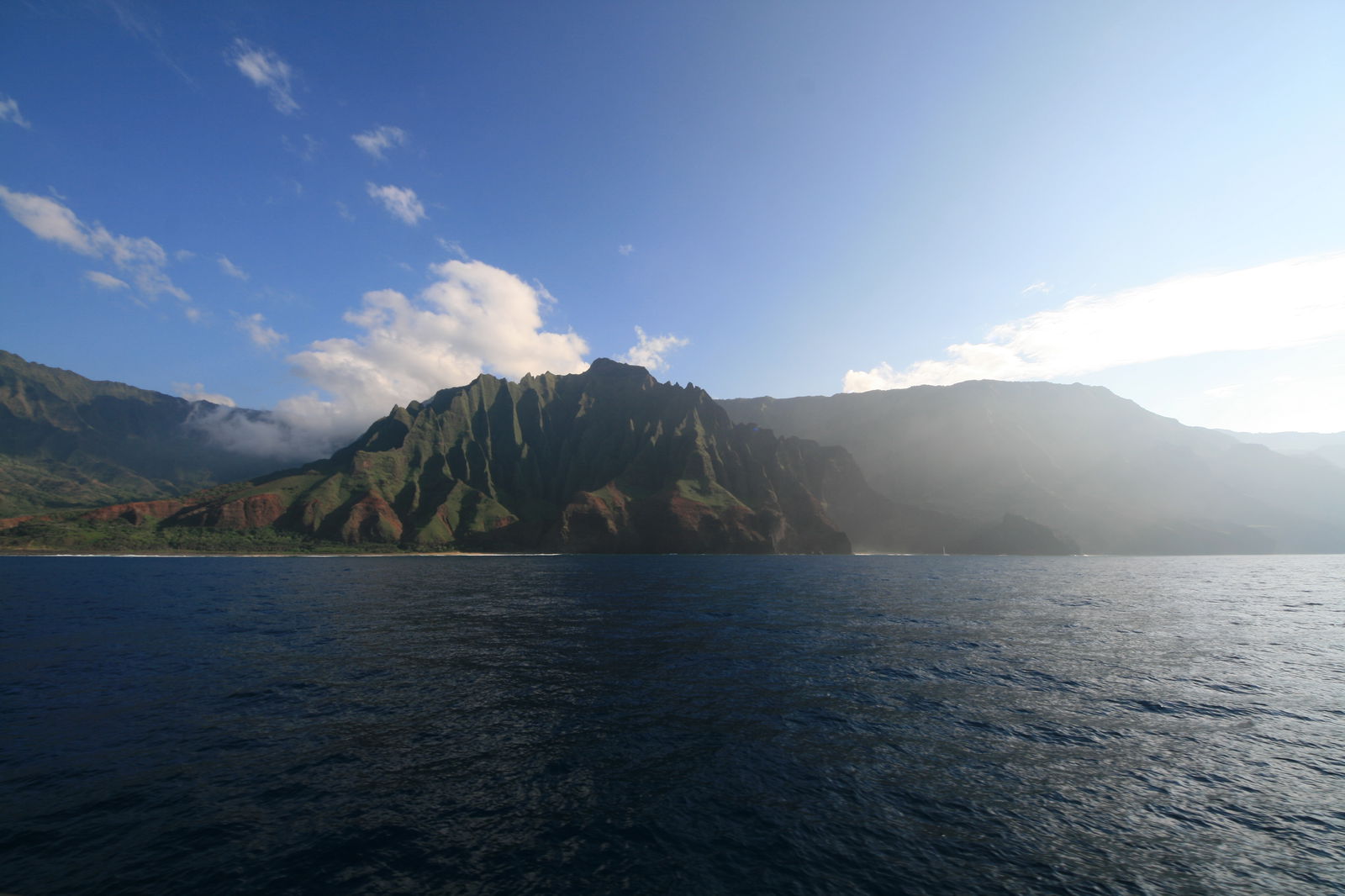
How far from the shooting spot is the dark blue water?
15586 millimetres

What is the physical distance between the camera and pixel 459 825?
17375 millimetres

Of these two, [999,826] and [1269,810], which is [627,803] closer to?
[999,826]

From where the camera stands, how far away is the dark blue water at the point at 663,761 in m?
15.6

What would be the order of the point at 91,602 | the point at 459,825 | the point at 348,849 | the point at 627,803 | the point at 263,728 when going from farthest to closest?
the point at 91,602 < the point at 263,728 < the point at 627,803 < the point at 459,825 < the point at 348,849

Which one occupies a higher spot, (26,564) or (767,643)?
(767,643)

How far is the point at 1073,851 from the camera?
16734mm

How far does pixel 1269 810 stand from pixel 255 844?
3677cm

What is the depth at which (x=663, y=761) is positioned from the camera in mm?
22672

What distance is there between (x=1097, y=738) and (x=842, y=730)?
510 inches

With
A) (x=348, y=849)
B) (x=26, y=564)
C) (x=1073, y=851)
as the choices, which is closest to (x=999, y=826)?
(x=1073, y=851)

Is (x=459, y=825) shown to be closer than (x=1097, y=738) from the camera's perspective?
Yes

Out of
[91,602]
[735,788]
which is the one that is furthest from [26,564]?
[735,788]

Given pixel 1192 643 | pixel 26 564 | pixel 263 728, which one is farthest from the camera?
pixel 26 564

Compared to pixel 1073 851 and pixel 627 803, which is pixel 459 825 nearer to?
pixel 627 803
